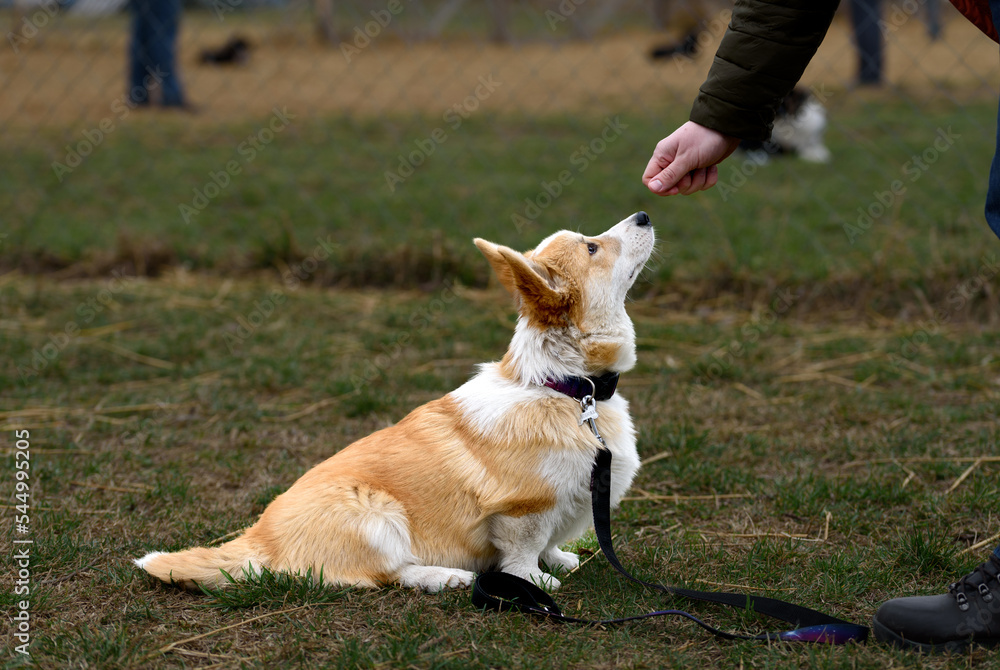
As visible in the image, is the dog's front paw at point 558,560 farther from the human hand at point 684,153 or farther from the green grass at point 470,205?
the green grass at point 470,205

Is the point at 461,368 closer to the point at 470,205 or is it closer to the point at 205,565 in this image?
the point at 205,565

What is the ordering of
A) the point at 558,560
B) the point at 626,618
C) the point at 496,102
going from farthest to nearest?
the point at 496,102
the point at 558,560
the point at 626,618

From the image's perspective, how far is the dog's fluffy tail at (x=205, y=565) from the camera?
2.46 m

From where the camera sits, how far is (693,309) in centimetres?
527

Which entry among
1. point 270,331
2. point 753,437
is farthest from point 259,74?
point 753,437

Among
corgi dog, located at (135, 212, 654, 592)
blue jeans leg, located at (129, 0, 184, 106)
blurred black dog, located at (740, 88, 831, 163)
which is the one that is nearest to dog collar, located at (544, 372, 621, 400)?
corgi dog, located at (135, 212, 654, 592)

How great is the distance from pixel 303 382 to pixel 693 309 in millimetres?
2238

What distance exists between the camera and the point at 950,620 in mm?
2131

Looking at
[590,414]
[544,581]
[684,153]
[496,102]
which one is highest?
[684,153]

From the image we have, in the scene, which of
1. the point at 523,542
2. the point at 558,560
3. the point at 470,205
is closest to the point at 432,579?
the point at 523,542

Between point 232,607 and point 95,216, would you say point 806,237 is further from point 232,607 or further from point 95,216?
point 95,216

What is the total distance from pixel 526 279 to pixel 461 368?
77.8 inches

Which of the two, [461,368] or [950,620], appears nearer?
[950,620]

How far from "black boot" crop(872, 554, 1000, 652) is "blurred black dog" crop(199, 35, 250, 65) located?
1207 centimetres
